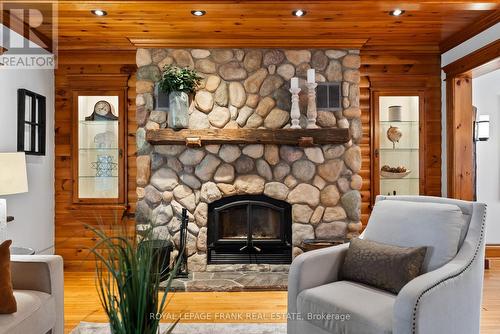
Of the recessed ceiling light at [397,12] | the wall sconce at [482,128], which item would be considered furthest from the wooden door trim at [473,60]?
the recessed ceiling light at [397,12]

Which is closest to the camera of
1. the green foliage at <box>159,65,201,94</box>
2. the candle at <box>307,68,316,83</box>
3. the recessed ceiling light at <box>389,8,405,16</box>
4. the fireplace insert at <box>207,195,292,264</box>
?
the recessed ceiling light at <box>389,8,405,16</box>

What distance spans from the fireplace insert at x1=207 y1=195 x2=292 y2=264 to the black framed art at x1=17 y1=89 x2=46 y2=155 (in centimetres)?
190

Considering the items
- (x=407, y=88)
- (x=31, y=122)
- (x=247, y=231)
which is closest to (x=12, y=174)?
(x=31, y=122)

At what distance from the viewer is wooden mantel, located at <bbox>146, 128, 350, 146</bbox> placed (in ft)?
12.8

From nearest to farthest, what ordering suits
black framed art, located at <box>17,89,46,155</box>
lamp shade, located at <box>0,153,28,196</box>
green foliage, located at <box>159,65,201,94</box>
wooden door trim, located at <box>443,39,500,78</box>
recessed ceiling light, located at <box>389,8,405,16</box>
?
1. lamp shade, located at <box>0,153,28,196</box>
2. recessed ceiling light, located at <box>389,8,405,16</box>
3. wooden door trim, located at <box>443,39,500,78</box>
4. black framed art, located at <box>17,89,46,155</box>
5. green foliage, located at <box>159,65,201,94</box>

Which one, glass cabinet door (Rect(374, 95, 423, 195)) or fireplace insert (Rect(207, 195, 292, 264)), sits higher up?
glass cabinet door (Rect(374, 95, 423, 195))

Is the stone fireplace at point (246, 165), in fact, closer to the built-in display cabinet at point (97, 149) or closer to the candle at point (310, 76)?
the candle at point (310, 76)

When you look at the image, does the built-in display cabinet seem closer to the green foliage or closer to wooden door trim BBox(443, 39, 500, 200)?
the green foliage

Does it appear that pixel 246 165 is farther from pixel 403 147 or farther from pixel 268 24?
pixel 403 147

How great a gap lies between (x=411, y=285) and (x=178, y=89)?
9.40 feet

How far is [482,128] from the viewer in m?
4.58

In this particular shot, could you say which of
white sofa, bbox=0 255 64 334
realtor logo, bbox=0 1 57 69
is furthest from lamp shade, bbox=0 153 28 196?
realtor logo, bbox=0 1 57 69

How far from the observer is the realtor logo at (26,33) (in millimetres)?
3332

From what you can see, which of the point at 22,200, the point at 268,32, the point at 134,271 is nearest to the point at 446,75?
the point at 268,32
